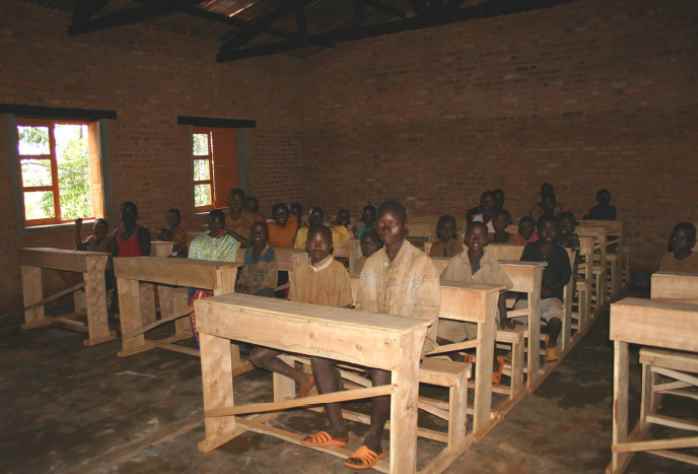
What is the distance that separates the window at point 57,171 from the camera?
813 centimetres

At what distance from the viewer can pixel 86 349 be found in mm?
6160

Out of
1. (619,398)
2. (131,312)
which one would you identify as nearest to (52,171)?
(131,312)

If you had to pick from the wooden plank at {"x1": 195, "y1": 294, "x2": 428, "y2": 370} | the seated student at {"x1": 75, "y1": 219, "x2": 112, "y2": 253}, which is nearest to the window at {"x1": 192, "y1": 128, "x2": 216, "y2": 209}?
the seated student at {"x1": 75, "y1": 219, "x2": 112, "y2": 253}

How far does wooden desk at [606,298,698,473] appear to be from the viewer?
9.86 ft

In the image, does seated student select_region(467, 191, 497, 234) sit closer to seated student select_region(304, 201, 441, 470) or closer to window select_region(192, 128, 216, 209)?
seated student select_region(304, 201, 441, 470)

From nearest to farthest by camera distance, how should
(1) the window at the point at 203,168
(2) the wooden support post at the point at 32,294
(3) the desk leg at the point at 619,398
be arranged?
(3) the desk leg at the point at 619,398, (2) the wooden support post at the point at 32,294, (1) the window at the point at 203,168

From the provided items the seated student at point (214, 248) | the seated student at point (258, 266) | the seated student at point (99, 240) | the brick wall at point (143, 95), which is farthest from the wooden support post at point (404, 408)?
the brick wall at point (143, 95)

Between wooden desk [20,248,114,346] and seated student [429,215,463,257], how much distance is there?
12.2ft

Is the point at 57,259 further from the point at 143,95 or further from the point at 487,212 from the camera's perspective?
the point at 487,212

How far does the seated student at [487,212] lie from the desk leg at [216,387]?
4.73 metres

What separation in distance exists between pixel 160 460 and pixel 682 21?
9506mm

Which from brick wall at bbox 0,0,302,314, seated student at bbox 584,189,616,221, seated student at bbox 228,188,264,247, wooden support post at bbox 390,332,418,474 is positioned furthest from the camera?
seated student at bbox 584,189,616,221

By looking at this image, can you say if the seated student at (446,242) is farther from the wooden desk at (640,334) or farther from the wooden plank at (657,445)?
the wooden plank at (657,445)

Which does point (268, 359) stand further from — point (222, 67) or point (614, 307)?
point (222, 67)
